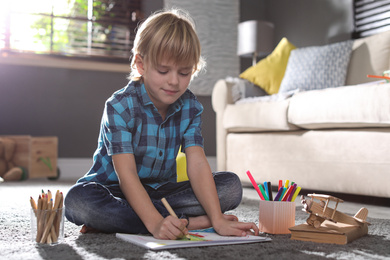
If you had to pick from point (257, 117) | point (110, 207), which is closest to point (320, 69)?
point (257, 117)

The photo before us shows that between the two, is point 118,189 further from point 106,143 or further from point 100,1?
point 100,1

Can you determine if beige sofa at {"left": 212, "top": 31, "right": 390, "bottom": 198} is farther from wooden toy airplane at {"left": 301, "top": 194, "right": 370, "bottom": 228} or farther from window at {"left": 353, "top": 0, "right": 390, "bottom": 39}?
wooden toy airplane at {"left": 301, "top": 194, "right": 370, "bottom": 228}

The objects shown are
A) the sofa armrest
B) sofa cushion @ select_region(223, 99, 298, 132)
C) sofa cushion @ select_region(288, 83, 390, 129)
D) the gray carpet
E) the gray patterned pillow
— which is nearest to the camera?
the gray carpet

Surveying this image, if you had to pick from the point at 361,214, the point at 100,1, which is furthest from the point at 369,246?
the point at 100,1

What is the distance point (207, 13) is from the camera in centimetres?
410

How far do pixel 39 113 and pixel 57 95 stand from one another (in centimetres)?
19

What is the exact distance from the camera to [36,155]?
3.14 meters

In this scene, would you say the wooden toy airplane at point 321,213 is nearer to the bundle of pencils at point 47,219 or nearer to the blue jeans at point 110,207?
the blue jeans at point 110,207

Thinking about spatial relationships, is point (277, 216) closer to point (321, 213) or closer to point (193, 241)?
point (321, 213)

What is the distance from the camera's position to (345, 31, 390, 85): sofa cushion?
2553 millimetres

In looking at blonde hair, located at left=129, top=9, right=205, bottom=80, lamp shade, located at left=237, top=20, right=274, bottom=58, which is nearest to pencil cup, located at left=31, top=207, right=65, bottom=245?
blonde hair, located at left=129, top=9, right=205, bottom=80

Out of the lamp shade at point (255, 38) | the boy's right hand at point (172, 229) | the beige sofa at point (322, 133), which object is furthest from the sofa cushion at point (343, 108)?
the lamp shade at point (255, 38)

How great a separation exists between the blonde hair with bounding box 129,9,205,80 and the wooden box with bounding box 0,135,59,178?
2.13 metres

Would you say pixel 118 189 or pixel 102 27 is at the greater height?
pixel 102 27
